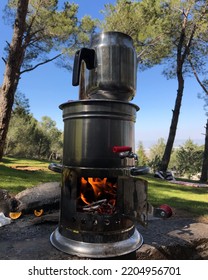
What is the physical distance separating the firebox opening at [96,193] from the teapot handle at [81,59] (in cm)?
97

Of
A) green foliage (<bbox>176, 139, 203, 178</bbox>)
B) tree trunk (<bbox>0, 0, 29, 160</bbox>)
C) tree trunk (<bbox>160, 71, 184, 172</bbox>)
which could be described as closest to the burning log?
tree trunk (<bbox>0, 0, 29, 160</bbox>)

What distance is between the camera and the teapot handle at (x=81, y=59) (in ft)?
9.06

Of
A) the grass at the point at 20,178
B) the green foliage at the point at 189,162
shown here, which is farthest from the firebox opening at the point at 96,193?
the green foliage at the point at 189,162

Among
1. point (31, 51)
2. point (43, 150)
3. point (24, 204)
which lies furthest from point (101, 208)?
point (43, 150)

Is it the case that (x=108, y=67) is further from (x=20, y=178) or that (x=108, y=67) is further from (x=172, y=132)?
(x=172, y=132)

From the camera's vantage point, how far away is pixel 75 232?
262 centimetres

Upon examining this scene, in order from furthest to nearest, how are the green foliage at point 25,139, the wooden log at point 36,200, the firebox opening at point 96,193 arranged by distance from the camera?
1. the green foliage at point 25,139
2. the wooden log at point 36,200
3. the firebox opening at point 96,193

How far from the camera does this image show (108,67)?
2703mm

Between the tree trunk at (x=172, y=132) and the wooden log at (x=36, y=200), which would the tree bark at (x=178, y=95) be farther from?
the wooden log at (x=36, y=200)

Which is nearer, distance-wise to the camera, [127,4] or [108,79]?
[108,79]

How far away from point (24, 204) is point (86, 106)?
7.00ft

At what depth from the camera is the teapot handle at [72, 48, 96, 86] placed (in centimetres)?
276

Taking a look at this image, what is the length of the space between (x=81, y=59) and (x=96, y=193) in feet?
4.22
